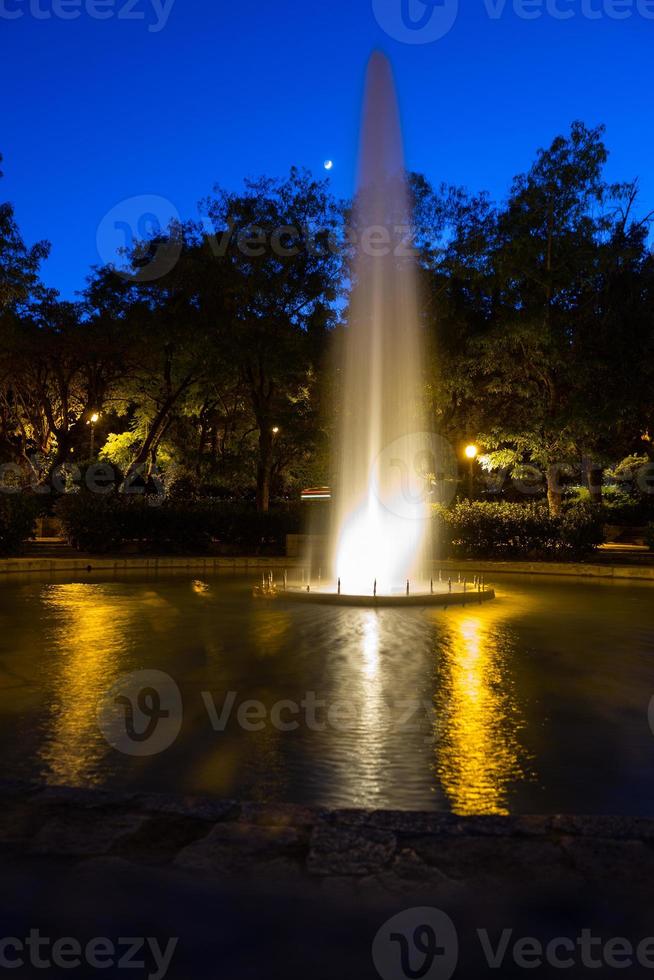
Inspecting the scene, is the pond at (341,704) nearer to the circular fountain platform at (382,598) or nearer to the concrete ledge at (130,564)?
the circular fountain platform at (382,598)

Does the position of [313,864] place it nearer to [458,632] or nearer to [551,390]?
[458,632]

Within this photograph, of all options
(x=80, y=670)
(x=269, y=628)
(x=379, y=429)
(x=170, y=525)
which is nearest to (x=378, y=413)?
(x=379, y=429)

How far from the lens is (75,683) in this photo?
9273 millimetres

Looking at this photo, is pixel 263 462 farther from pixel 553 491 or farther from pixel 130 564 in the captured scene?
pixel 553 491

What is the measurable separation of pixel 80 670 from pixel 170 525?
17861 millimetres

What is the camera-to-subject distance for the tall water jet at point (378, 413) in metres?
21.3

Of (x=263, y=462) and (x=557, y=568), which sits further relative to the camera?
(x=263, y=462)

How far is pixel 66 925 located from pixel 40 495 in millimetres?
41033

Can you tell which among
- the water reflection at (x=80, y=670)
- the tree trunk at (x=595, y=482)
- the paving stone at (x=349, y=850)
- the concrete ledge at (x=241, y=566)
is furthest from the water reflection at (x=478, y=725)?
the tree trunk at (x=595, y=482)

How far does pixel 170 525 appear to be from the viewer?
27.7 metres

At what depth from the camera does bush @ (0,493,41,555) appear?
24094 mm

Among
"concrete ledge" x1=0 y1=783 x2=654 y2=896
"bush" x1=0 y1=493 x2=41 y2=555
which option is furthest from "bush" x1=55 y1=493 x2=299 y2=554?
"concrete ledge" x1=0 y1=783 x2=654 y2=896

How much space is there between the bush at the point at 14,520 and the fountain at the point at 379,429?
853cm

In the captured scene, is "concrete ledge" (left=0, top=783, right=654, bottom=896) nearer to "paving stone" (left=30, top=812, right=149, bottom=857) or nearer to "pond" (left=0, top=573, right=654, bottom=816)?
"paving stone" (left=30, top=812, right=149, bottom=857)
